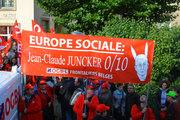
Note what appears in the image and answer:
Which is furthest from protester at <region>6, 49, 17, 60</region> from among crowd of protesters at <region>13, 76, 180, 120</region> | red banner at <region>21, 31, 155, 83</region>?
red banner at <region>21, 31, 155, 83</region>

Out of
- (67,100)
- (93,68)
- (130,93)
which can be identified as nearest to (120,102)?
(130,93)

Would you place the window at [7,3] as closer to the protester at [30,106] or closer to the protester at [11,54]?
the protester at [11,54]

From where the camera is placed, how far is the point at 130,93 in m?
6.48

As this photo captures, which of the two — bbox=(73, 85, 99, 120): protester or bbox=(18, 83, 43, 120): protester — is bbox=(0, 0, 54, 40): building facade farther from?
bbox=(73, 85, 99, 120): protester

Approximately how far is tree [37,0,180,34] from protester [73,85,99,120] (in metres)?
7.36

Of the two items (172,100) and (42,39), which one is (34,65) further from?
(172,100)

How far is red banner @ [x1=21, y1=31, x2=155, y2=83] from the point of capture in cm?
532

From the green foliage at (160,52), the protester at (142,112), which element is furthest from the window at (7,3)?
the protester at (142,112)

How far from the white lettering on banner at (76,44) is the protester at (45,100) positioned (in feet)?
4.89

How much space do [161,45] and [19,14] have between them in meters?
14.9

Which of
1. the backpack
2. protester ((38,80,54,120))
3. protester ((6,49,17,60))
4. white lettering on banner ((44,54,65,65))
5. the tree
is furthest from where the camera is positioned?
protester ((6,49,17,60))

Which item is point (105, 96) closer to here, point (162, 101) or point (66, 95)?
point (66, 95)

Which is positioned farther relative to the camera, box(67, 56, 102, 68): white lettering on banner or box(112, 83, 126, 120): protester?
box(112, 83, 126, 120): protester

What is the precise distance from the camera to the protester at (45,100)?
20.9 ft
